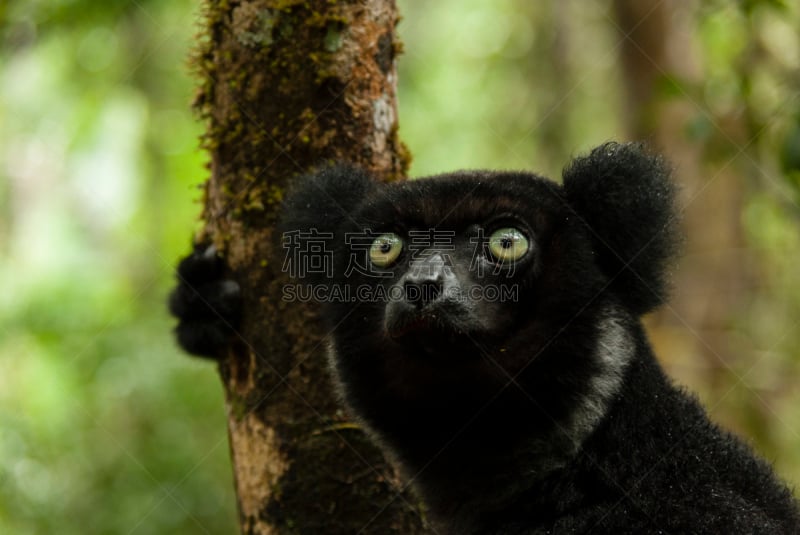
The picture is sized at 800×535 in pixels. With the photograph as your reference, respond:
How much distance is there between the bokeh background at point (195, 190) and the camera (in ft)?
19.7

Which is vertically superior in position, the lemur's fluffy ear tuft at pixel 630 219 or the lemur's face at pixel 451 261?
the lemur's fluffy ear tuft at pixel 630 219

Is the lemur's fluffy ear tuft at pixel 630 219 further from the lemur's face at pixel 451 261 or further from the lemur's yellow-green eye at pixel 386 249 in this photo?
the lemur's yellow-green eye at pixel 386 249

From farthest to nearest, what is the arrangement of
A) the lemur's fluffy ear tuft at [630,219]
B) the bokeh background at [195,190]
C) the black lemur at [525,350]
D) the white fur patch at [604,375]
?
the bokeh background at [195,190] → the lemur's fluffy ear tuft at [630,219] → the white fur patch at [604,375] → the black lemur at [525,350]

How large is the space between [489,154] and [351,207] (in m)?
12.2

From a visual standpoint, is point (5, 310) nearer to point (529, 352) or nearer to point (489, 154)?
point (529, 352)

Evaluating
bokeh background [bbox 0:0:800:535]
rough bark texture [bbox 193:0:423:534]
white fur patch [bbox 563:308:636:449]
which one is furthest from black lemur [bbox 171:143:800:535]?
bokeh background [bbox 0:0:800:535]

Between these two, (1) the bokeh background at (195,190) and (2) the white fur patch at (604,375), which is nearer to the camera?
(2) the white fur patch at (604,375)

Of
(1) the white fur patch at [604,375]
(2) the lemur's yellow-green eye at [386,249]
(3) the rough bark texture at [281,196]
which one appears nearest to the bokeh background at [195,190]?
(1) the white fur patch at [604,375]

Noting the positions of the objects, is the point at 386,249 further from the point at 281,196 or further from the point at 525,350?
the point at 525,350

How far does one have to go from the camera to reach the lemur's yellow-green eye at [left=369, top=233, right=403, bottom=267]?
3.35 meters

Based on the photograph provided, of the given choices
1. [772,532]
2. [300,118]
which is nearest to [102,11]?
[300,118]

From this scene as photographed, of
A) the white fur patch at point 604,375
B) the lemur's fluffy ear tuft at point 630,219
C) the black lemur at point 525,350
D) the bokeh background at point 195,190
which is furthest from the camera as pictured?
the bokeh background at point 195,190

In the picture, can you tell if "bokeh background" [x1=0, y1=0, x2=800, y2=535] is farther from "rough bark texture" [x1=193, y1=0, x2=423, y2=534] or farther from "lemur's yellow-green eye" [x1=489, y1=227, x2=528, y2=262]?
"lemur's yellow-green eye" [x1=489, y1=227, x2=528, y2=262]

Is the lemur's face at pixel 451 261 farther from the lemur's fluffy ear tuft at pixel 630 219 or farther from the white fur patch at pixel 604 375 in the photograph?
the white fur patch at pixel 604 375
